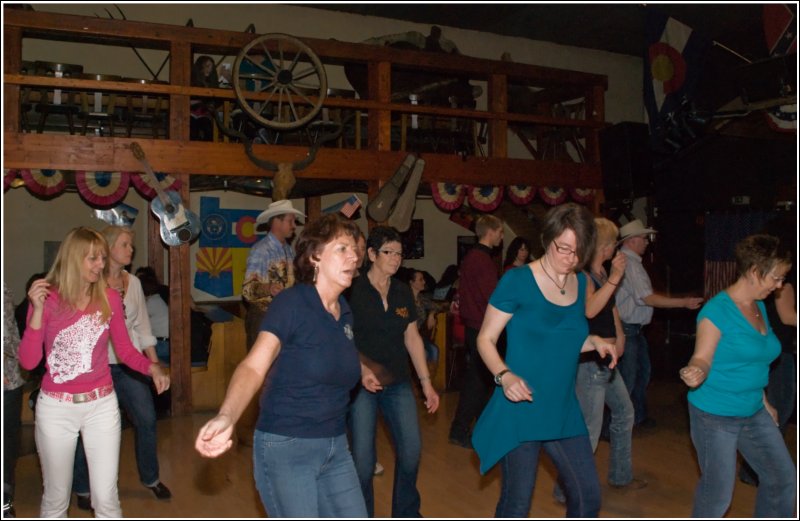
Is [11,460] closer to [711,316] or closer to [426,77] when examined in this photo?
[711,316]

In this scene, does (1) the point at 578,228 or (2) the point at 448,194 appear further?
(2) the point at 448,194

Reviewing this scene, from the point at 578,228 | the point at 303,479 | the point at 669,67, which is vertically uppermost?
the point at 669,67

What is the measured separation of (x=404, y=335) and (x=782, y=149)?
23.3ft

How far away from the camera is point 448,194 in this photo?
794 cm

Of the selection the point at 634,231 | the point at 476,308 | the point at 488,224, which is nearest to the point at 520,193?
the point at 634,231

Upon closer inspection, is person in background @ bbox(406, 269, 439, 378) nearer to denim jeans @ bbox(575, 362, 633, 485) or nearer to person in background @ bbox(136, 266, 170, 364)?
denim jeans @ bbox(575, 362, 633, 485)

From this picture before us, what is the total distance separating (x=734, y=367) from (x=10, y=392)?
3.35 meters

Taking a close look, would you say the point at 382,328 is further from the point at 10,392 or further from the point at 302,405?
the point at 10,392

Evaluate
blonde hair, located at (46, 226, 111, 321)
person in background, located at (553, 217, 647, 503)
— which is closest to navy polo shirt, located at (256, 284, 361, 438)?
blonde hair, located at (46, 226, 111, 321)

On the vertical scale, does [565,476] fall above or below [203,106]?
below

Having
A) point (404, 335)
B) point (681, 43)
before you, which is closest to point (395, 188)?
point (681, 43)

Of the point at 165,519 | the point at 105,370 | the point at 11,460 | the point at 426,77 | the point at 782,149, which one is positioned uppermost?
the point at 426,77

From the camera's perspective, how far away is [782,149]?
881cm

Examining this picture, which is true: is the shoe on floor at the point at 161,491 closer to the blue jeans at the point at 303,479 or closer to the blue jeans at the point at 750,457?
the blue jeans at the point at 303,479
